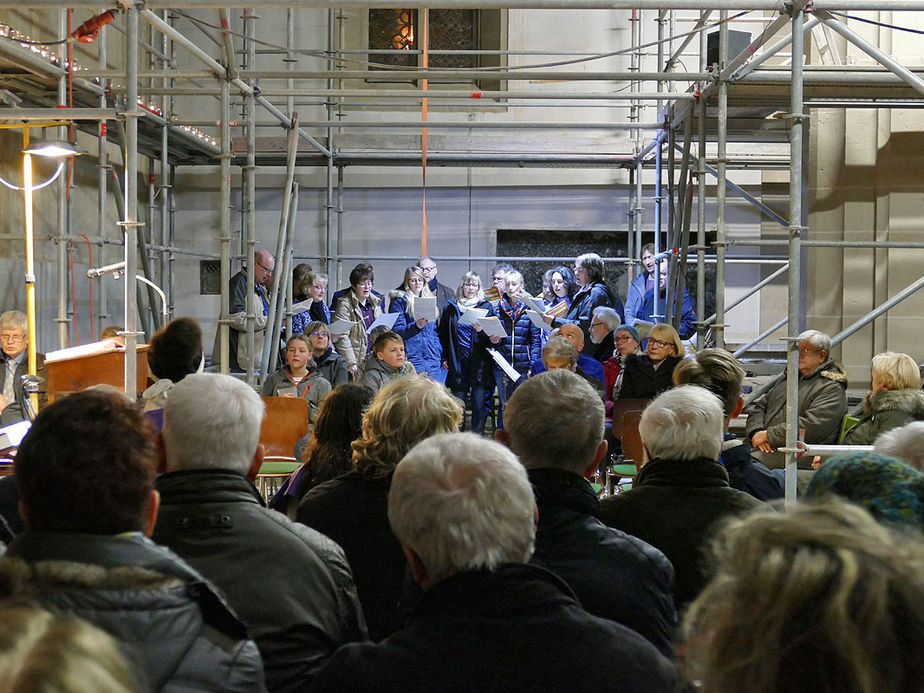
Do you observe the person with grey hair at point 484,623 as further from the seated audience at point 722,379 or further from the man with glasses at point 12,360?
the man with glasses at point 12,360

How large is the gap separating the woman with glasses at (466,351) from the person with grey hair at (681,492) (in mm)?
6026

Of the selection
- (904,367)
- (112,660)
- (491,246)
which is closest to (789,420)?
(904,367)

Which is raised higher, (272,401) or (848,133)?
(848,133)

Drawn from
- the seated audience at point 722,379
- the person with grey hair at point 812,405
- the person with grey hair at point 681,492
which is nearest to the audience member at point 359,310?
the person with grey hair at point 812,405

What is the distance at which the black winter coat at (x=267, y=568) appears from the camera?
207cm

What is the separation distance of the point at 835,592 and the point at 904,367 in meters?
5.14

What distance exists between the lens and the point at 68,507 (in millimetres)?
1636

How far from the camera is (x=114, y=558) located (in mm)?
1518

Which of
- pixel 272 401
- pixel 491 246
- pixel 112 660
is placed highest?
pixel 491 246

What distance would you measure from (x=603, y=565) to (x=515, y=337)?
6819 mm

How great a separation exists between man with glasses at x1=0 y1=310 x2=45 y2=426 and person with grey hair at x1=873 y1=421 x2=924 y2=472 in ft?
17.9

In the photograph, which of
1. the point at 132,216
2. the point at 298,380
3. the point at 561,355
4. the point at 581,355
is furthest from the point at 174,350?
the point at 581,355

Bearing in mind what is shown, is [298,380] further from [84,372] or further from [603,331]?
[603,331]

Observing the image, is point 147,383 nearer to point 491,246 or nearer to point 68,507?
point 68,507
